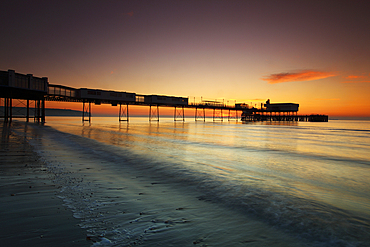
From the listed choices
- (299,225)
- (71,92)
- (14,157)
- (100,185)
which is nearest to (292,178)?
(299,225)

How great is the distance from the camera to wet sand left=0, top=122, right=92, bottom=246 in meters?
3.11

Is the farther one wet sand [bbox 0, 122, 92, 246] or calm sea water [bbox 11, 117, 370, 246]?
calm sea water [bbox 11, 117, 370, 246]

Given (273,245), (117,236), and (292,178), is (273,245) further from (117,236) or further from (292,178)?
(292,178)

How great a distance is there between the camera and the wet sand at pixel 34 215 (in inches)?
123

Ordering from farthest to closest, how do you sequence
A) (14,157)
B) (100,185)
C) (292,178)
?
1. (14,157)
2. (292,178)
3. (100,185)

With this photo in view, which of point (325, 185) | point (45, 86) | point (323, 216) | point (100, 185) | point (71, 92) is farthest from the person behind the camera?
point (71, 92)

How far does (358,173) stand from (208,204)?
773 centimetres

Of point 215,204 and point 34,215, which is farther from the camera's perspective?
point 215,204

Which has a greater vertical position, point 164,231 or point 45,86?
point 45,86

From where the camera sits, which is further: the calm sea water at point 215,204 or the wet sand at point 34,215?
the calm sea water at point 215,204

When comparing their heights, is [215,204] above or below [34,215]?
below

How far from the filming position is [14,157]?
950 cm

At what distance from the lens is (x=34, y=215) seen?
392cm

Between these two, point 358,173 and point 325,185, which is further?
point 358,173
